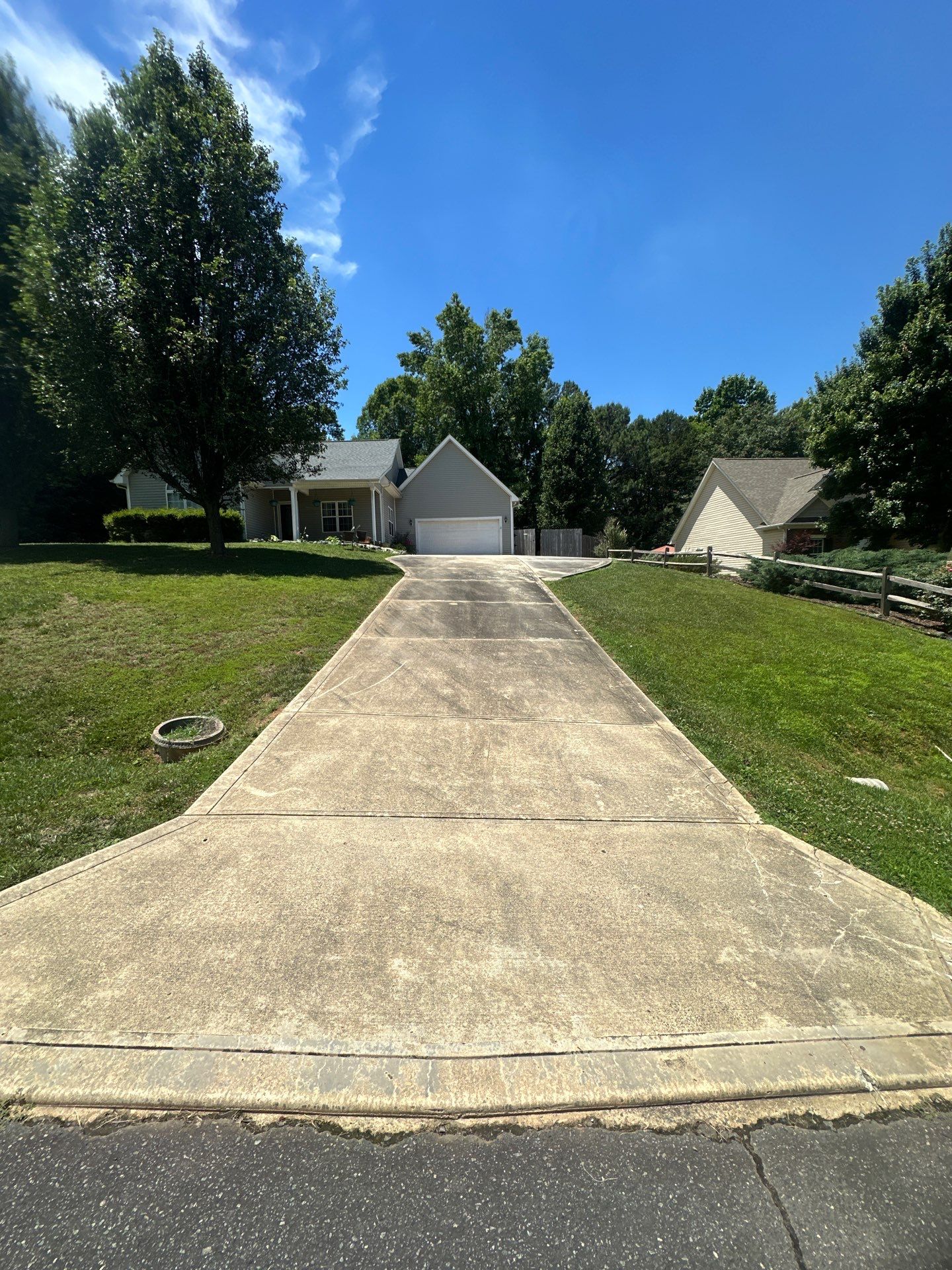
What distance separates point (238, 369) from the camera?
48.7ft

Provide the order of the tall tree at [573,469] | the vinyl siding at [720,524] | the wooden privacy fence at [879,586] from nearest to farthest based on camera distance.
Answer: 1. the wooden privacy fence at [879,586]
2. the vinyl siding at [720,524]
3. the tall tree at [573,469]

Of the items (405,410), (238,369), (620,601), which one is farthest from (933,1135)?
(405,410)

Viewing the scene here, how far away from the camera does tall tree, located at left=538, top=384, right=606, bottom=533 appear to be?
35156mm

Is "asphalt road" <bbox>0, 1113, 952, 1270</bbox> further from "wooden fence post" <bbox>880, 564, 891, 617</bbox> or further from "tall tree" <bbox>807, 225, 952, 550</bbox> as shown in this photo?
"tall tree" <bbox>807, 225, 952, 550</bbox>

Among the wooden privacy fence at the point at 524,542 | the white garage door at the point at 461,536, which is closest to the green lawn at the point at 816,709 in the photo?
the white garage door at the point at 461,536

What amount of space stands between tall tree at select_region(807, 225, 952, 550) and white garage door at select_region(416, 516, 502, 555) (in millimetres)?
14258

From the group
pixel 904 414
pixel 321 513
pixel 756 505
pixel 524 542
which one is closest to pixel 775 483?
pixel 756 505

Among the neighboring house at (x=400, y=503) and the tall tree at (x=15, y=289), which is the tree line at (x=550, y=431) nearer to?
the neighboring house at (x=400, y=503)

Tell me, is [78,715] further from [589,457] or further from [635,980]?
[589,457]

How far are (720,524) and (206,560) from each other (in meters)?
23.4

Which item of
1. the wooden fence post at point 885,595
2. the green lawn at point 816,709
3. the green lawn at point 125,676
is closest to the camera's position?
the green lawn at point 125,676

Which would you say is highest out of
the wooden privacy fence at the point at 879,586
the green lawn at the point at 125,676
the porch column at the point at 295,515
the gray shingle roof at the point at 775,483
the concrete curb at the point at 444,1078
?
the gray shingle roof at the point at 775,483

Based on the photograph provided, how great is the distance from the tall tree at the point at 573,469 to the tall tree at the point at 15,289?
25582 millimetres

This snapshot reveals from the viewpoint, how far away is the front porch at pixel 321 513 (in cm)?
2534
